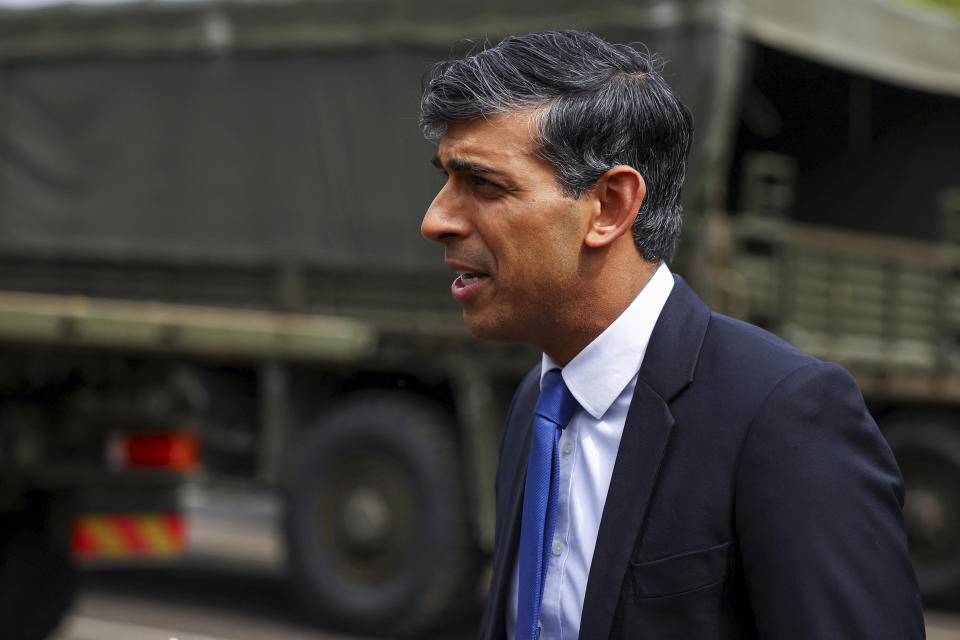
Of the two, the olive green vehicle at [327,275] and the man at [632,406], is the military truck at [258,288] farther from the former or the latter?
the man at [632,406]

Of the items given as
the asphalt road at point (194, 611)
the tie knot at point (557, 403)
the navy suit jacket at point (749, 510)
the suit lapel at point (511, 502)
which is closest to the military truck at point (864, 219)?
the asphalt road at point (194, 611)

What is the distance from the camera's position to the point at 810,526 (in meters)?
1.59

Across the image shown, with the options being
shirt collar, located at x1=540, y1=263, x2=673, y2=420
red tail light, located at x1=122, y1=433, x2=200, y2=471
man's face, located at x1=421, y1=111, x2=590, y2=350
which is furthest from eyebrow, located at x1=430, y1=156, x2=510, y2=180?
red tail light, located at x1=122, y1=433, x2=200, y2=471

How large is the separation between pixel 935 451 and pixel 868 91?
8.14 ft

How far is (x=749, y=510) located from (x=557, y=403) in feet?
1.26

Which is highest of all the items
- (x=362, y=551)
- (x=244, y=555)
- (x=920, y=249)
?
(x=920, y=249)

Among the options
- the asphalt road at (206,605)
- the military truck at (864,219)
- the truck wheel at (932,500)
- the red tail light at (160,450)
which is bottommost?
the asphalt road at (206,605)

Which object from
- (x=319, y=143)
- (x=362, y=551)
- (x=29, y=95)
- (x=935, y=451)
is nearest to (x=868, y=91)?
(x=935, y=451)

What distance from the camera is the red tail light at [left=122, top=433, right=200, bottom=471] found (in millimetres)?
7484

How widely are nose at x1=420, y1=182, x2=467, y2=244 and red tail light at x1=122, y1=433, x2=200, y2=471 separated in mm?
5844

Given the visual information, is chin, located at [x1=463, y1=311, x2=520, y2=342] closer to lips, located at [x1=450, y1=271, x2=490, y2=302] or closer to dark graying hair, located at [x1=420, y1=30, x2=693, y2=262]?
lips, located at [x1=450, y1=271, x2=490, y2=302]

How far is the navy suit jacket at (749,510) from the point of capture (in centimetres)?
159

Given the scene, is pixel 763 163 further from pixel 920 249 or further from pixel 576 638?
pixel 576 638

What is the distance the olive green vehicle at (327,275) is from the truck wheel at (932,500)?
17 mm
